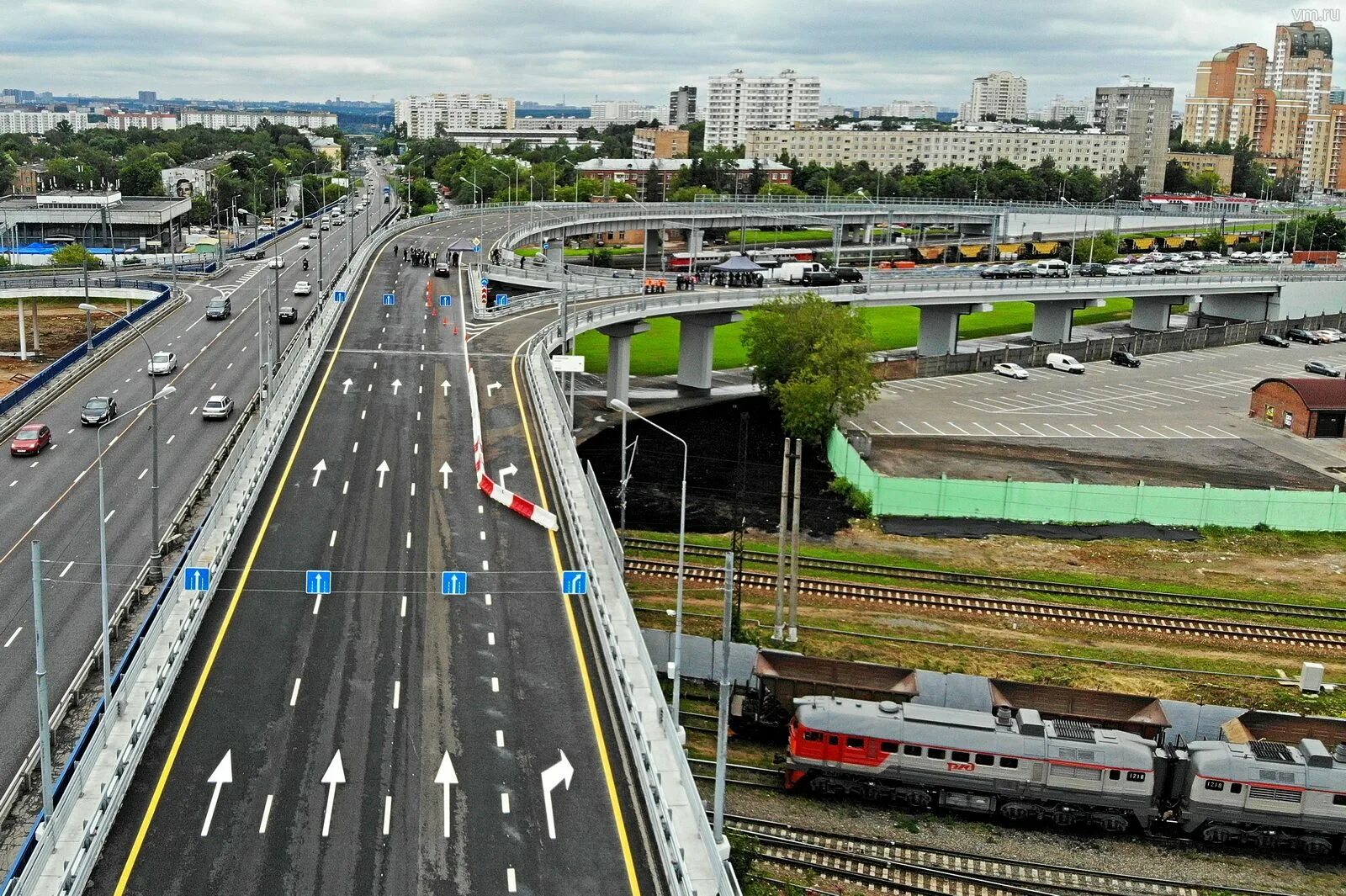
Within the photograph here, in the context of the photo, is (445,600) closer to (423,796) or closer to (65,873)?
(423,796)

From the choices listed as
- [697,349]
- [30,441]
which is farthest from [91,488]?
[697,349]

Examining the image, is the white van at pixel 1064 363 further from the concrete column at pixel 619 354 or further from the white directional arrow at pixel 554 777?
the white directional arrow at pixel 554 777

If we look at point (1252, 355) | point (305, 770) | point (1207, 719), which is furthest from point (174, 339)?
point (1252, 355)

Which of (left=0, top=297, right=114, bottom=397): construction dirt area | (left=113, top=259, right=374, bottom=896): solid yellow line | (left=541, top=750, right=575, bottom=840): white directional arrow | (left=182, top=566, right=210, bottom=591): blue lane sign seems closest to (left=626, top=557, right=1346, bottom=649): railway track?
(left=113, top=259, right=374, bottom=896): solid yellow line

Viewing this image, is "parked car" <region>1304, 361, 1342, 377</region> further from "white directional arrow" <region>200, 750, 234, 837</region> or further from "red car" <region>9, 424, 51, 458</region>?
"white directional arrow" <region>200, 750, 234, 837</region>

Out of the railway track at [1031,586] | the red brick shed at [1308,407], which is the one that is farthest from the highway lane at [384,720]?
the red brick shed at [1308,407]

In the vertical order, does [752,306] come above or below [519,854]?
above
